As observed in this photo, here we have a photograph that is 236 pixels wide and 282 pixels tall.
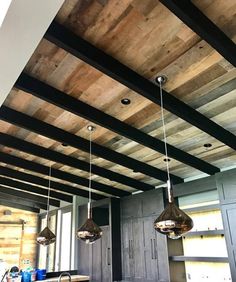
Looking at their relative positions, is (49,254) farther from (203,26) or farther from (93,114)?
(203,26)

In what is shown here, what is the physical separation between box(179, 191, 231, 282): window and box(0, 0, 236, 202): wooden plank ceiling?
2.19 ft

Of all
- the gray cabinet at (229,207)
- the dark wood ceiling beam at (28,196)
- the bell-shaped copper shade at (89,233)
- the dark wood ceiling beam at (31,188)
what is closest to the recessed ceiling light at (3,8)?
the bell-shaped copper shade at (89,233)

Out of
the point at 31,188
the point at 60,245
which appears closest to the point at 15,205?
the point at 31,188

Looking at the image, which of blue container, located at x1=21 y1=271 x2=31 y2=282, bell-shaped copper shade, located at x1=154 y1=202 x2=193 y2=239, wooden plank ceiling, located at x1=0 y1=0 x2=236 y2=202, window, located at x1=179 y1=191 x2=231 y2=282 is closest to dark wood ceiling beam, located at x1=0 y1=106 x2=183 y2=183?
wooden plank ceiling, located at x1=0 y1=0 x2=236 y2=202

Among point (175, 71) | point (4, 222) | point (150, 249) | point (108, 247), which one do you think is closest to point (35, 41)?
point (175, 71)

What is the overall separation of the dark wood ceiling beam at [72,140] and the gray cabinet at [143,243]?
76 centimetres

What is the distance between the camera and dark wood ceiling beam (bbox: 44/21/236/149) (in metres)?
2.36

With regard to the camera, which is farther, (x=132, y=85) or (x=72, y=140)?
(x=72, y=140)

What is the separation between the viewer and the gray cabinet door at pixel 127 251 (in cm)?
585

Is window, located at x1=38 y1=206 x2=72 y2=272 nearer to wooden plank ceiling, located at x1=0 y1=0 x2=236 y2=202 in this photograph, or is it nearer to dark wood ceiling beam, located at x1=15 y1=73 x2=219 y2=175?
wooden plank ceiling, located at x1=0 y1=0 x2=236 y2=202

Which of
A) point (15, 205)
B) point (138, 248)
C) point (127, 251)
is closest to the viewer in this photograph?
point (138, 248)

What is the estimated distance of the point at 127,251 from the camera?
237 inches

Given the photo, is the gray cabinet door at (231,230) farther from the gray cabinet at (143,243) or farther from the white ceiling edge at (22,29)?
the white ceiling edge at (22,29)

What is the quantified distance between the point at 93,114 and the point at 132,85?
2.86 feet
